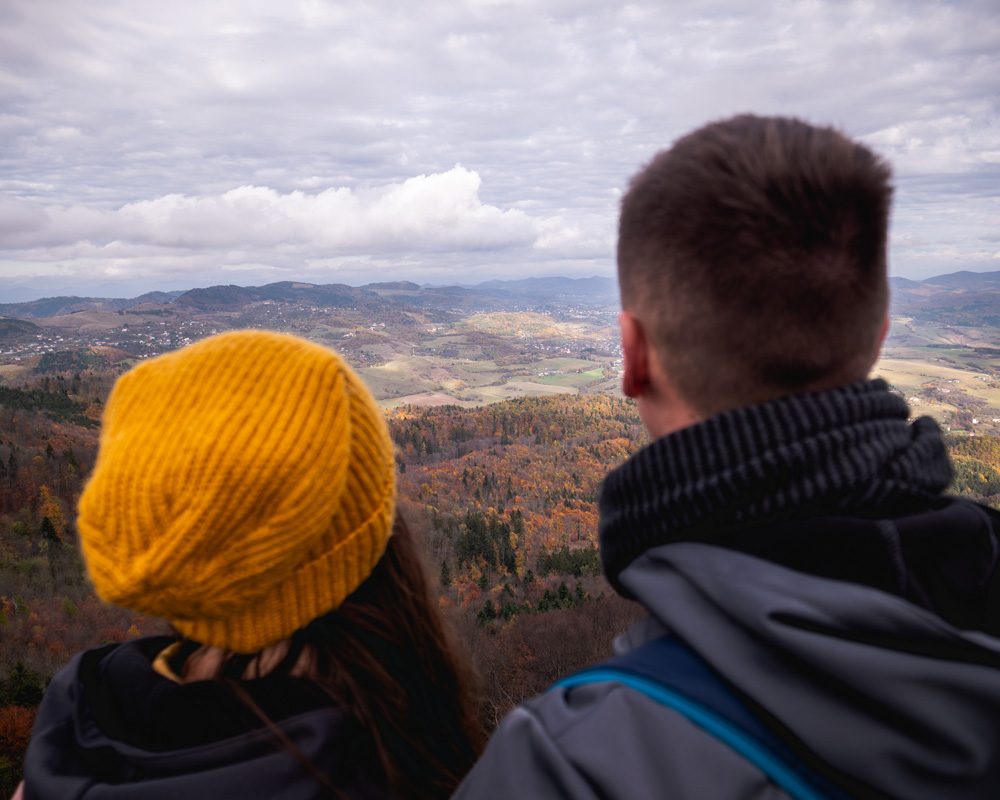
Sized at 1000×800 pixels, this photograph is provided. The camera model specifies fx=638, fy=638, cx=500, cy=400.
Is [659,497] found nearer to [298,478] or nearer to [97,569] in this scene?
[298,478]

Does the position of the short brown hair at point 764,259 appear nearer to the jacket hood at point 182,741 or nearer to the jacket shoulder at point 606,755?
the jacket shoulder at point 606,755

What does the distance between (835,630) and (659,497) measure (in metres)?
0.52

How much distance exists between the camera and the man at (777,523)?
1195 mm

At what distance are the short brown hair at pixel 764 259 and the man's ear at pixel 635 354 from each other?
7 centimetres

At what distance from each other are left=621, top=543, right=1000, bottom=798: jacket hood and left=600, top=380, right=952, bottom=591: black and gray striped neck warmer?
0.24 metres

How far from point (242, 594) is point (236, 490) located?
0.33 meters

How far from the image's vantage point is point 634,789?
1.22 meters

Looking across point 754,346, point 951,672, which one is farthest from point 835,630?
point 754,346

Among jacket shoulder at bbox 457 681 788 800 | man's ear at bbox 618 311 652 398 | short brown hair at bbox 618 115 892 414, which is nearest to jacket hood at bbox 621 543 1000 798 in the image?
→ jacket shoulder at bbox 457 681 788 800

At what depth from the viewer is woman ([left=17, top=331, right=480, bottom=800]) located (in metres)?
1.68

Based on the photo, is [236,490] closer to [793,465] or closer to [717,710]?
[717,710]

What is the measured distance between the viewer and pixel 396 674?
211 cm

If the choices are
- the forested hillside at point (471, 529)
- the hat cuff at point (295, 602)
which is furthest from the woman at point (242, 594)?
the forested hillside at point (471, 529)

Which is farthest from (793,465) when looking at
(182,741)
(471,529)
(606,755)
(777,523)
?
(471,529)
